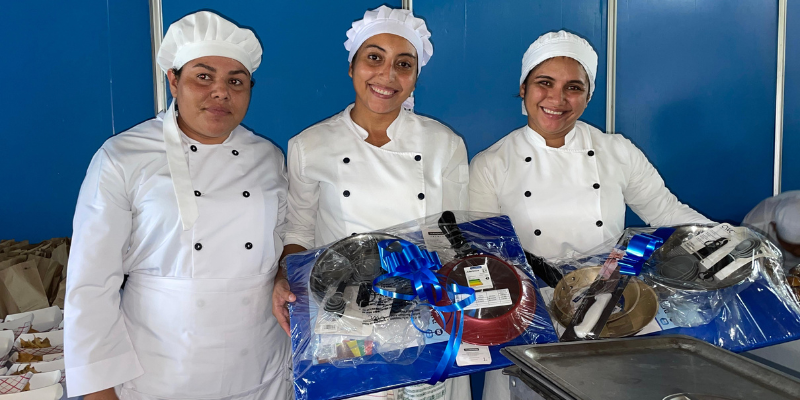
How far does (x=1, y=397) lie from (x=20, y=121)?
1.33 meters

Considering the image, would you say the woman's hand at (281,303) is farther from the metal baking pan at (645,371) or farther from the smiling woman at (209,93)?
the metal baking pan at (645,371)

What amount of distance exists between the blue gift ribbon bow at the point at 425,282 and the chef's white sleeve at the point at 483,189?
21.6 inches

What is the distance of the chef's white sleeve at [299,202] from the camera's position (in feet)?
5.11

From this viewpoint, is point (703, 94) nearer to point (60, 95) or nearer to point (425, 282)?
point (425, 282)

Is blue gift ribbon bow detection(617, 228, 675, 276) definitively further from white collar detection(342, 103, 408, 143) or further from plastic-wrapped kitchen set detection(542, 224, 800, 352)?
white collar detection(342, 103, 408, 143)

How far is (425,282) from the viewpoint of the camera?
110 cm

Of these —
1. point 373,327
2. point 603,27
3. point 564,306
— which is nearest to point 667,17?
point 603,27

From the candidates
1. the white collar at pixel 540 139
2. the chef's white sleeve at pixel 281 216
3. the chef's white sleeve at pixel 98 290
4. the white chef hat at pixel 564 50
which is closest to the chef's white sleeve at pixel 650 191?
the white collar at pixel 540 139

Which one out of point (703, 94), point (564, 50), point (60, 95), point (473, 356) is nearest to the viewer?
point (473, 356)

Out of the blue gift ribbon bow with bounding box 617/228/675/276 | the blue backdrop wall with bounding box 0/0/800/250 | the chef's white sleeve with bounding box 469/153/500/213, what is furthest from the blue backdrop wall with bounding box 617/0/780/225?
the blue gift ribbon bow with bounding box 617/228/675/276

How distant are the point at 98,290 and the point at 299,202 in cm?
55

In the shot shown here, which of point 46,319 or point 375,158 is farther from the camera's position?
point 46,319

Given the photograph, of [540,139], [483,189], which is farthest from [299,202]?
[540,139]

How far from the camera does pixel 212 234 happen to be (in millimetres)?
1388
